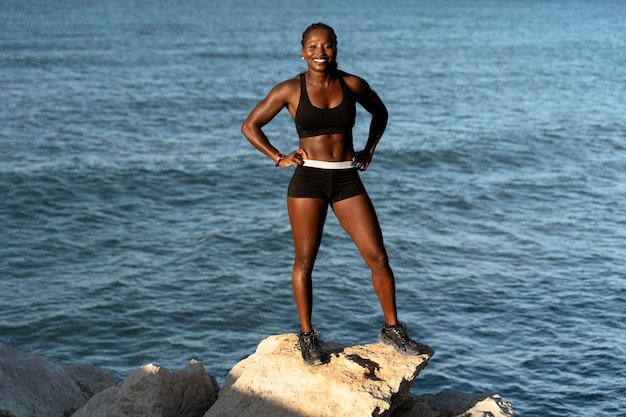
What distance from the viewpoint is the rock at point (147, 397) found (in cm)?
897

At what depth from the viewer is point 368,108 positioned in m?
9.25

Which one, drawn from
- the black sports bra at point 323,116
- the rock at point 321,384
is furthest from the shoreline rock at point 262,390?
the black sports bra at point 323,116

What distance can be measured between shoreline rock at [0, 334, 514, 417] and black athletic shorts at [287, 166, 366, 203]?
1605mm

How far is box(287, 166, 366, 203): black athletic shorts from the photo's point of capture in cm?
876

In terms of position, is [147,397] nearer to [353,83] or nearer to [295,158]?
[295,158]

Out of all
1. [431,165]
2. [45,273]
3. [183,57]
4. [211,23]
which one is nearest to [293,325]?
[45,273]

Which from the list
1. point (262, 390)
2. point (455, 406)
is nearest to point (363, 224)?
point (262, 390)

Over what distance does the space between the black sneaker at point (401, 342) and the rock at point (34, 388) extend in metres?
3.50

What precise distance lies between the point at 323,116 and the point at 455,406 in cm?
426

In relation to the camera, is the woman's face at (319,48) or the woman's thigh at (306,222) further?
the woman's thigh at (306,222)

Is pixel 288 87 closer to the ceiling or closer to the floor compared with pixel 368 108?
closer to the ceiling

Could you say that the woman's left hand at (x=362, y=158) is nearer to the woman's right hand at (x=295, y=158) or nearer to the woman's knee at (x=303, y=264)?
the woman's right hand at (x=295, y=158)

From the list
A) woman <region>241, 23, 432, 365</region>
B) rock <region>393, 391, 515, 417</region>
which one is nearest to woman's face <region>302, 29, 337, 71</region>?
woman <region>241, 23, 432, 365</region>

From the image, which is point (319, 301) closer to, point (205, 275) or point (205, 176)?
point (205, 275)
